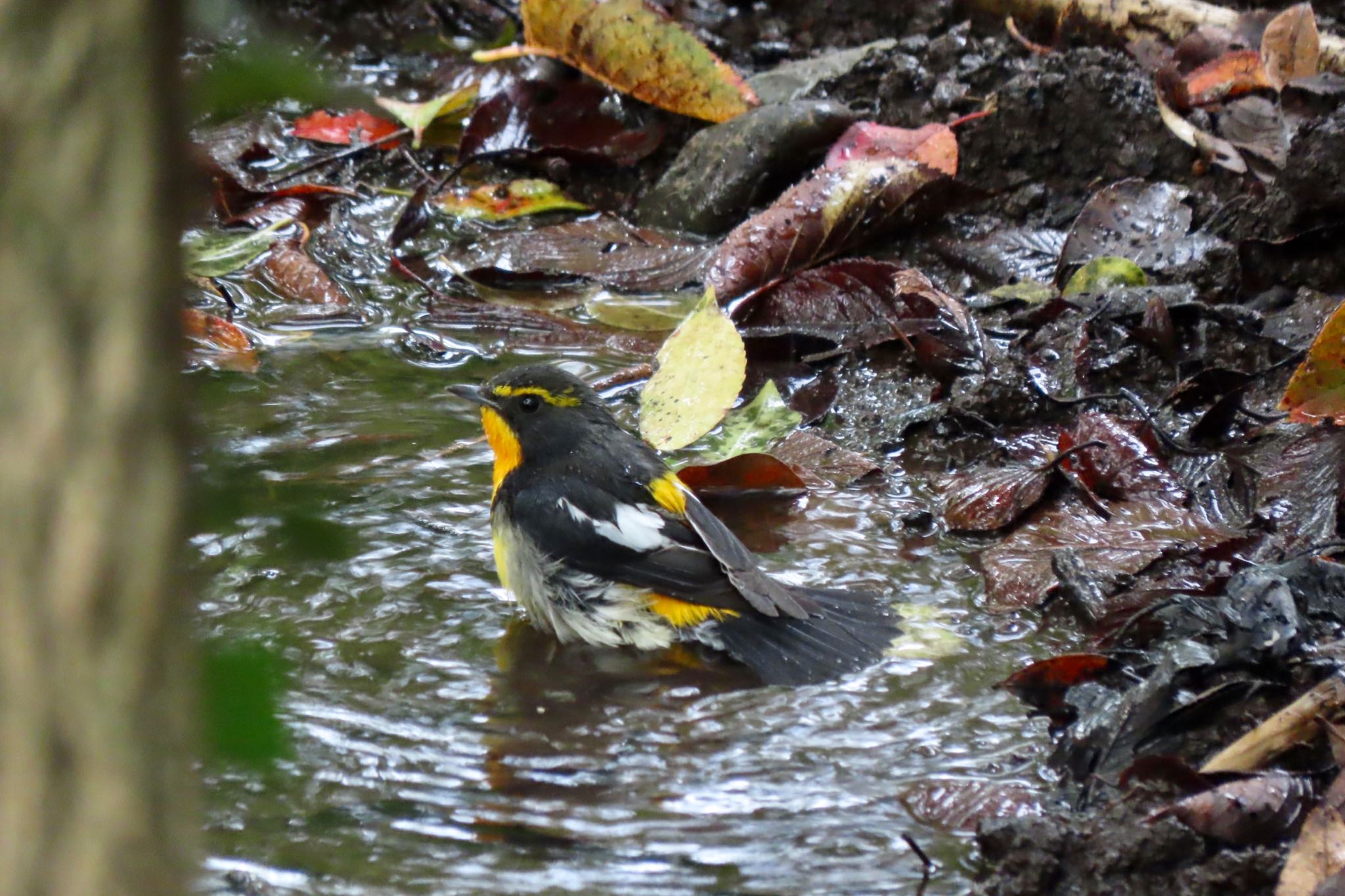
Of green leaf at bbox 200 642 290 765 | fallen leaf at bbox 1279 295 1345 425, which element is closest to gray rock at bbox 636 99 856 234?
fallen leaf at bbox 1279 295 1345 425

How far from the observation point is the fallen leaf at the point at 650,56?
732cm

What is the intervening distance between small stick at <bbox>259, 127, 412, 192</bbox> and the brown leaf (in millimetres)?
751

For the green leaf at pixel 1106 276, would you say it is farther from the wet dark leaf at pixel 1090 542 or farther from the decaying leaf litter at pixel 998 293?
the wet dark leaf at pixel 1090 542

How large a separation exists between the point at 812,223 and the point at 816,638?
2.66 m

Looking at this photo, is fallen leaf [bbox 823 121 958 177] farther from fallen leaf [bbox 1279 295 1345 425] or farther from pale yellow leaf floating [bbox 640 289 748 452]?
fallen leaf [bbox 1279 295 1345 425]

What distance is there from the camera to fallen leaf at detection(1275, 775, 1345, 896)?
2.69 metres

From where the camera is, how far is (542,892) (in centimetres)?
290

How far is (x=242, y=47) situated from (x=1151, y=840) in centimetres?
228

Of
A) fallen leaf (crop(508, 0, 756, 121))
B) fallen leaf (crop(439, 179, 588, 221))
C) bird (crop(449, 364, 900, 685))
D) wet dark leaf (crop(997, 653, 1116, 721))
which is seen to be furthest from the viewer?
fallen leaf (crop(508, 0, 756, 121))

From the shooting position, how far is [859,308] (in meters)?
5.96

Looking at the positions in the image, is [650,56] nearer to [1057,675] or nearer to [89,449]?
[1057,675]

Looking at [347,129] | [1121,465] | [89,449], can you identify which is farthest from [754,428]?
[89,449]

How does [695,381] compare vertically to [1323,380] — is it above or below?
below

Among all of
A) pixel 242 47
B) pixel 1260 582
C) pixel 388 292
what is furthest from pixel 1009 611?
pixel 388 292
